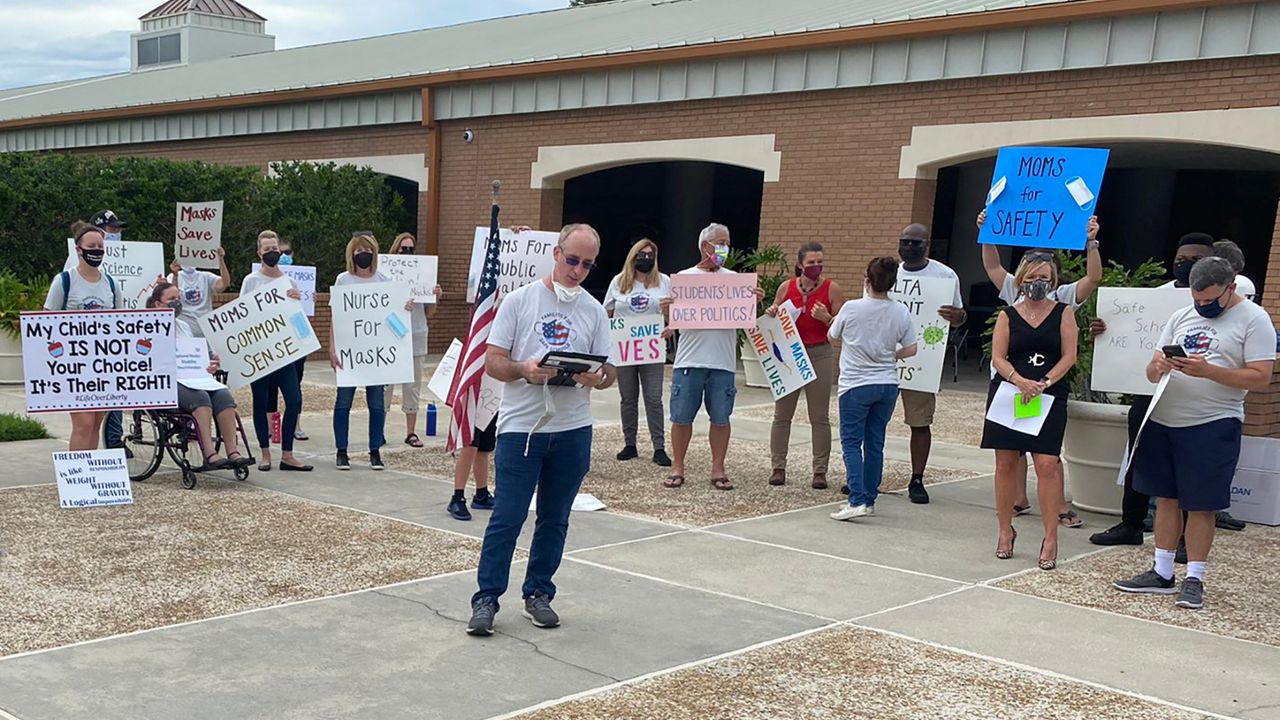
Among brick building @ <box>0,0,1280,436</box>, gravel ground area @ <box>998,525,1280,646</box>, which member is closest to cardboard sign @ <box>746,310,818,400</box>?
gravel ground area @ <box>998,525,1280,646</box>

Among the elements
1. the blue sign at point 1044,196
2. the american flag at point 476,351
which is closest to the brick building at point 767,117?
the blue sign at point 1044,196

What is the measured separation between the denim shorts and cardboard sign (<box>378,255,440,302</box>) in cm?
303

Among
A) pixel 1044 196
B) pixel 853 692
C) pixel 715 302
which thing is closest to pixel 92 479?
pixel 715 302

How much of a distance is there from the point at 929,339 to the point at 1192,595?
306 cm

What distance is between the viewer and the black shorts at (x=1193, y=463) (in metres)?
6.47

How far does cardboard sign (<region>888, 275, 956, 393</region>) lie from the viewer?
9.16 m

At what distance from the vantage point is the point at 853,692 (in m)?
5.07

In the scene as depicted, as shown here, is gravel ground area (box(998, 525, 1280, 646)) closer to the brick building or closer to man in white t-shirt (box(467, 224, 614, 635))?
the brick building

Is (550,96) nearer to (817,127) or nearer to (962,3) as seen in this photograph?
(817,127)

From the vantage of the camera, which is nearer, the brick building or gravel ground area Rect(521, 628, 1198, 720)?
gravel ground area Rect(521, 628, 1198, 720)

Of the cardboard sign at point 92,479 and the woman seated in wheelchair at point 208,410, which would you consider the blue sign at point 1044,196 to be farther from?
the cardboard sign at point 92,479

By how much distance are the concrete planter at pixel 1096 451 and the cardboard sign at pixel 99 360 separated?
6.02 meters

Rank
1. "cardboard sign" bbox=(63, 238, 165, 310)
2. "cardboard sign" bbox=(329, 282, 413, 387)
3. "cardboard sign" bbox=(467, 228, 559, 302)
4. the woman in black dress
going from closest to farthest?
the woman in black dress < "cardboard sign" bbox=(329, 282, 413, 387) < "cardboard sign" bbox=(467, 228, 559, 302) < "cardboard sign" bbox=(63, 238, 165, 310)

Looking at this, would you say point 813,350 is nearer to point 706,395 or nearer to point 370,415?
Answer: point 706,395
